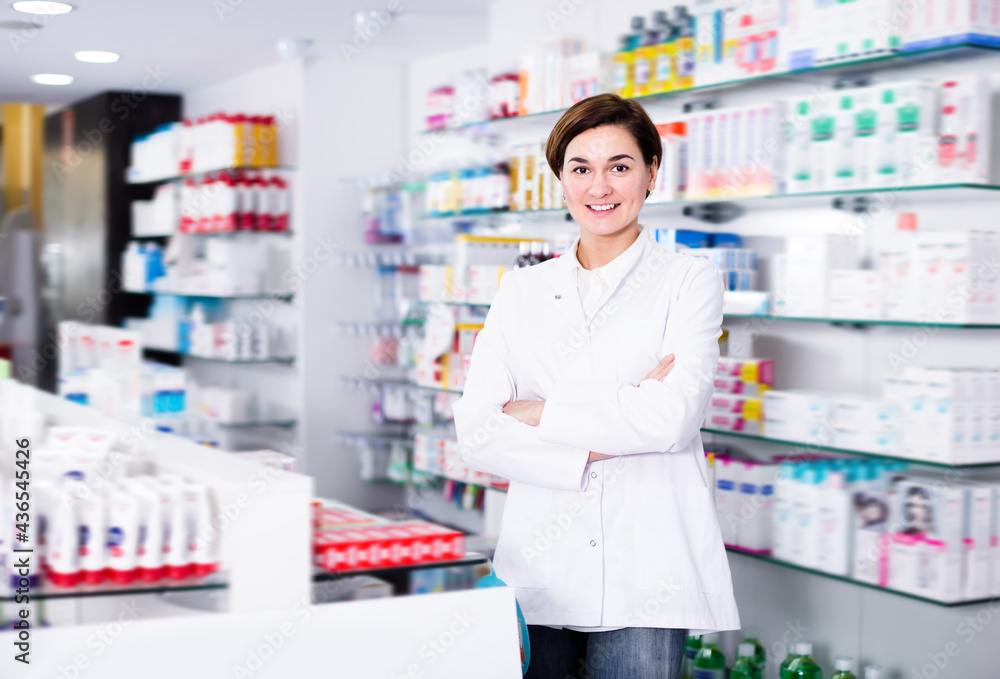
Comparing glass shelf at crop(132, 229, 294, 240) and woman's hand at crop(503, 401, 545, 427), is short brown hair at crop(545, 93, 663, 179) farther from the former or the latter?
glass shelf at crop(132, 229, 294, 240)

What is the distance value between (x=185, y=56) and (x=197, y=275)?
1.41 metres

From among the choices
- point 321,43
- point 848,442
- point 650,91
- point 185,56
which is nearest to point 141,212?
point 185,56

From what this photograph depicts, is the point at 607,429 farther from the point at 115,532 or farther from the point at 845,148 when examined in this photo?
the point at 845,148

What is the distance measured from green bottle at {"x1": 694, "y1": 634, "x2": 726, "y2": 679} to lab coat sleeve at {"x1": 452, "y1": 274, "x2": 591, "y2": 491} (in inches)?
79.3

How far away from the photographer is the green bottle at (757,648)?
3766 millimetres

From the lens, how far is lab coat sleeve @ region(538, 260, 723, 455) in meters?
2.09

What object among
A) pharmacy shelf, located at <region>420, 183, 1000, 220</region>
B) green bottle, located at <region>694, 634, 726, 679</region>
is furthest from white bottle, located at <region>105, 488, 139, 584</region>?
green bottle, located at <region>694, 634, 726, 679</region>

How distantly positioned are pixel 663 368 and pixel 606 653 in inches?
22.8

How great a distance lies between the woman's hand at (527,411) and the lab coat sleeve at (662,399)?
0.04m

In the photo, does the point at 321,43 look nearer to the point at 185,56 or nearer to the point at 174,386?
the point at 185,56

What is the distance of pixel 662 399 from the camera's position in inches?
82.7

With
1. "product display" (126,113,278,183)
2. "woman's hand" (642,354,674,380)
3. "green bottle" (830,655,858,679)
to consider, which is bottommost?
"green bottle" (830,655,858,679)

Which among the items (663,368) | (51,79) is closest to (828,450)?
(663,368)

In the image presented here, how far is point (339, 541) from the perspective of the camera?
2.05 metres
